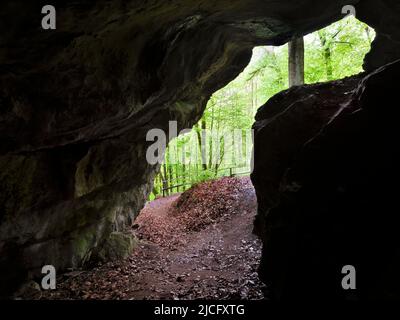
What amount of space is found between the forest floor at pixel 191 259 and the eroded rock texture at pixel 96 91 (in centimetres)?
105

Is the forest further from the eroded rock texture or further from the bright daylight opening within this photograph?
the eroded rock texture

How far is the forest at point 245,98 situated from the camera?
52.9 feet

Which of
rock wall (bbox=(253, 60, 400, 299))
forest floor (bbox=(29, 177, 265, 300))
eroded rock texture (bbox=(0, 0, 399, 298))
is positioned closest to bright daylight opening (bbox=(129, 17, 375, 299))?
forest floor (bbox=(29, 177, 265, 300))

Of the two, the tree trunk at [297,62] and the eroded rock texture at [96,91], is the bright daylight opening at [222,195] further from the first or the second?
the eroded rock texture at [96,91]

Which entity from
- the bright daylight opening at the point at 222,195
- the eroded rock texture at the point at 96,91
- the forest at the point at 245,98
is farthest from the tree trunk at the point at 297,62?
the eroded rock texture at the point at 96,91

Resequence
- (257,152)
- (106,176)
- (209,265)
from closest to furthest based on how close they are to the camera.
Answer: (257,152)
(106,176)
(209,265)

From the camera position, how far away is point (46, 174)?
21.5ft

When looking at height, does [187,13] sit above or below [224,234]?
above

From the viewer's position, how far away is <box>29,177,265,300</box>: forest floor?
713 centimetres

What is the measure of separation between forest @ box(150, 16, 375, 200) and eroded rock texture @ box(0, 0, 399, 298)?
6922mm
